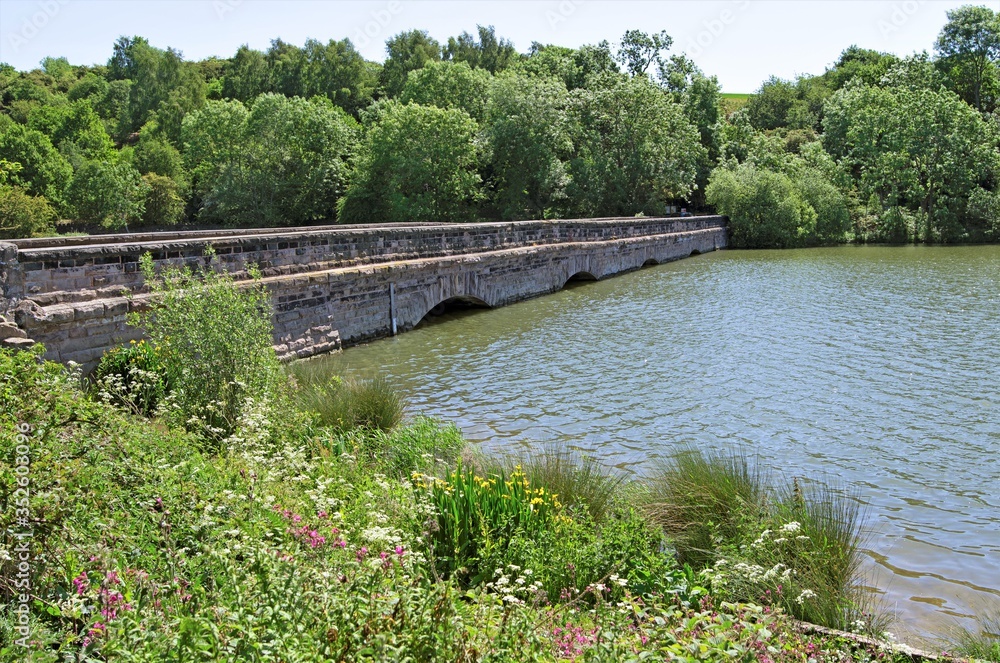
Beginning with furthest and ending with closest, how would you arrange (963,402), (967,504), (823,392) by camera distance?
(823,392) → (963,402) → (967,504)

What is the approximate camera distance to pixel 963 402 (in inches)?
363

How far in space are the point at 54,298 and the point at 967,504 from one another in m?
9.13

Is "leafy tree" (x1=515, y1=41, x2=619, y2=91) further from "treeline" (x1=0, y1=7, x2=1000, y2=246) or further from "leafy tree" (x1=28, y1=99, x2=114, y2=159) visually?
"leafy tree" (x1=28, y1=99, x2=114, y2=159)

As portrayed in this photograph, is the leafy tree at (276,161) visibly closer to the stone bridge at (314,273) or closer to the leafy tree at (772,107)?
the stone bridge at (314,273)

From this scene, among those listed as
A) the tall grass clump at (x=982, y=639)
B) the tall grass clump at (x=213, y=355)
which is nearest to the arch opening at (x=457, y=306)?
the tall grass clump at (x=213, y=355)

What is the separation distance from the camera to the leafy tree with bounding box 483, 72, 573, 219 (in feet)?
124

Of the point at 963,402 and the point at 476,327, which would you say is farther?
the point at 476,327

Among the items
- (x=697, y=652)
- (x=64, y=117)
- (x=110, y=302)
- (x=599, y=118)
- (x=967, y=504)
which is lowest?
(x=967, y=504)

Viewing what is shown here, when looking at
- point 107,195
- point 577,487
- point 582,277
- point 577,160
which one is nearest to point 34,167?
point 107,195

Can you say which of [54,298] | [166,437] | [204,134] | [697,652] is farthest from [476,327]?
[204,134]

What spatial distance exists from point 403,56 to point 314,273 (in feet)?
206

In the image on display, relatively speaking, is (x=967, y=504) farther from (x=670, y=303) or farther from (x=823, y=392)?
(x=670, y=303)

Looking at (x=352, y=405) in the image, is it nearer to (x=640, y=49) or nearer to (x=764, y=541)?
(x=764, y=541)

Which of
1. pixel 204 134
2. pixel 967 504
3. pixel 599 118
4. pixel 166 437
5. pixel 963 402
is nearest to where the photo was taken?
pixel 166 437
